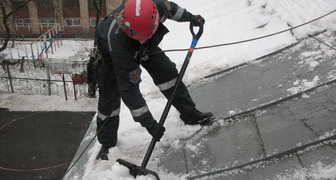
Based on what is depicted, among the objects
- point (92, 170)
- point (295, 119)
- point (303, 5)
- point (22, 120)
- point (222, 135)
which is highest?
point (303, 5)

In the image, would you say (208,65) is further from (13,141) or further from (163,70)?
(13,141)

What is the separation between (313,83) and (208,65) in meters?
1.69

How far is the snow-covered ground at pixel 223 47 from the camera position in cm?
307

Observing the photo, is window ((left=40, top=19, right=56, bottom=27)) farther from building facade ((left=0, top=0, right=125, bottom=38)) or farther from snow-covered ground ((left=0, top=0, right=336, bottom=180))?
snow-covered ground ((left=0, top=0, right=336, bottom=180))

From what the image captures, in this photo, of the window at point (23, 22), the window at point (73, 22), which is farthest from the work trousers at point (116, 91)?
the window at point (23, 22)

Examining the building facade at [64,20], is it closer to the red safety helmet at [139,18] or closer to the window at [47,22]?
the window at [47,22]

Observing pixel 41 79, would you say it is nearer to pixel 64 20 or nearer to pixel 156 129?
pixel 156 129

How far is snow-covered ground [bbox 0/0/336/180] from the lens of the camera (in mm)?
3074

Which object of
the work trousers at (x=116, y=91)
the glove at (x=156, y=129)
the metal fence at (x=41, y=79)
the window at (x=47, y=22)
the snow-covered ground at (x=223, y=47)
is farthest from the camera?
the window at (x=47, y=22)

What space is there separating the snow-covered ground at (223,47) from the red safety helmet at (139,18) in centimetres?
130

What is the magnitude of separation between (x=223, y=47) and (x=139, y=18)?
2.80 metres

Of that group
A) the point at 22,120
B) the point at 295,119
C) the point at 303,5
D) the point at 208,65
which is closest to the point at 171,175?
the point at 295,119

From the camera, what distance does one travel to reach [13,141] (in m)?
8.16

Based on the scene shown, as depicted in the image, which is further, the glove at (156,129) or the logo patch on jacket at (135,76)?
the glove at (156,129)
